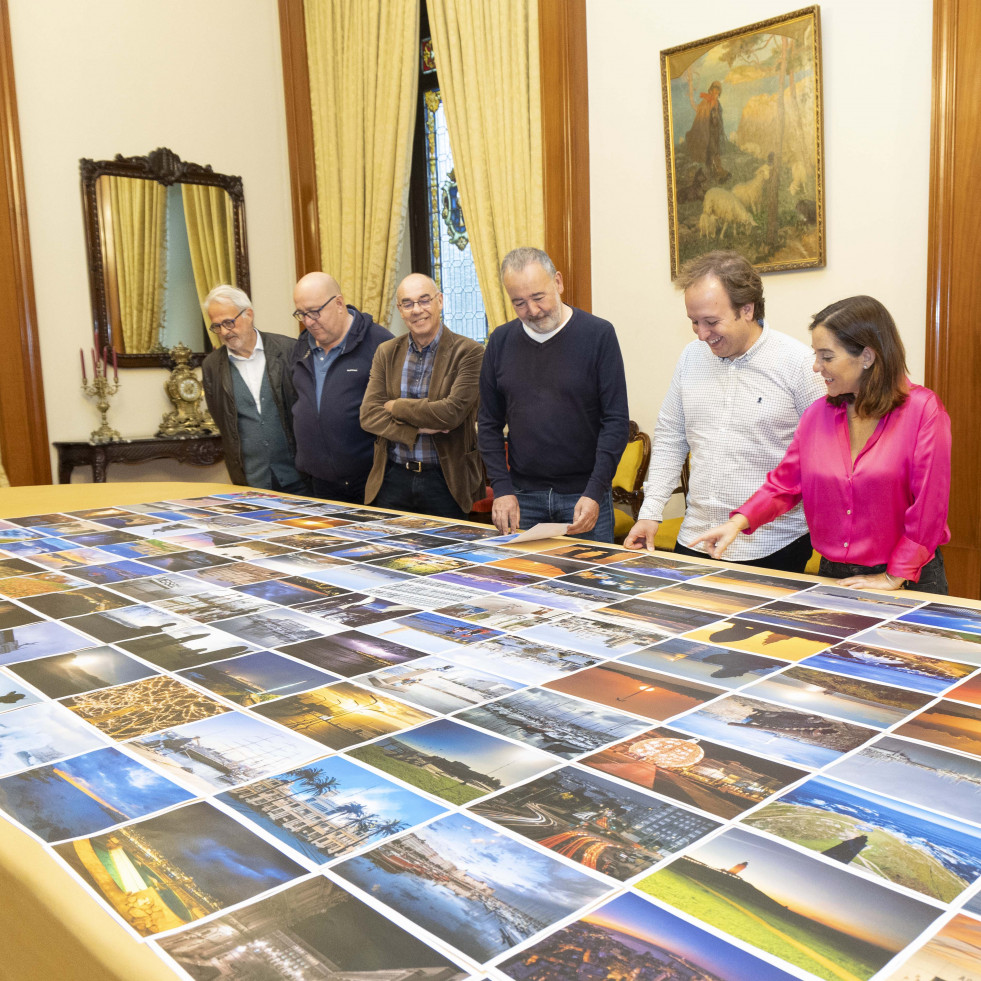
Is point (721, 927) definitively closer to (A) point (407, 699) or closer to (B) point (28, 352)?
(A) point (407, 699)

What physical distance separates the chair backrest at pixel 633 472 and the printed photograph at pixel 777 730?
3592 mm

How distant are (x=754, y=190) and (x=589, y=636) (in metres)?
3.33

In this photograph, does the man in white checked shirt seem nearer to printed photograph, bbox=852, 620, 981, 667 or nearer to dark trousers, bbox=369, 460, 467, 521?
printed photograph, bbox=852, 620, 981, 667

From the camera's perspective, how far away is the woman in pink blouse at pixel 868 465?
2.06 meters

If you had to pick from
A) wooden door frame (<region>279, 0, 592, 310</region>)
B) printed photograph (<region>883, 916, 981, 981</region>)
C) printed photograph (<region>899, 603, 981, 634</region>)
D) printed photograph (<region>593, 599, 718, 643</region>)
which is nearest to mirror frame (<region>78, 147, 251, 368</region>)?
wooden door frame (<region>279, 0, 592, 310</region>)

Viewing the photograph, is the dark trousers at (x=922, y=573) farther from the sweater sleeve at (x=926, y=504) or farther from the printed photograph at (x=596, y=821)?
the printed photograph at (x=596, y=821)

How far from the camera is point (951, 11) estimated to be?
11.9 ft

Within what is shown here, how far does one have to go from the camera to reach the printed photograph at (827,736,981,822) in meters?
1.00

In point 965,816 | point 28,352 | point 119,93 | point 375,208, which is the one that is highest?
point 119,93

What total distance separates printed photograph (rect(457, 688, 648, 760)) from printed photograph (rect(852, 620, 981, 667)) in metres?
0.55

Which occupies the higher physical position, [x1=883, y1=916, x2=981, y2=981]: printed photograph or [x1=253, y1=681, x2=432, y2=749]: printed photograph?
[x1=253, y1=681, x2=432, y2=749]: printed photograph

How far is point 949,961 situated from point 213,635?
1.28 metres

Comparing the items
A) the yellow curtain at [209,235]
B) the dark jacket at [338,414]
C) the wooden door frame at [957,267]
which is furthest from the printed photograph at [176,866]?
the yellow curtain at [209,235]

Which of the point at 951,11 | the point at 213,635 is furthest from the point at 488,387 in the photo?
the point at 951,11
